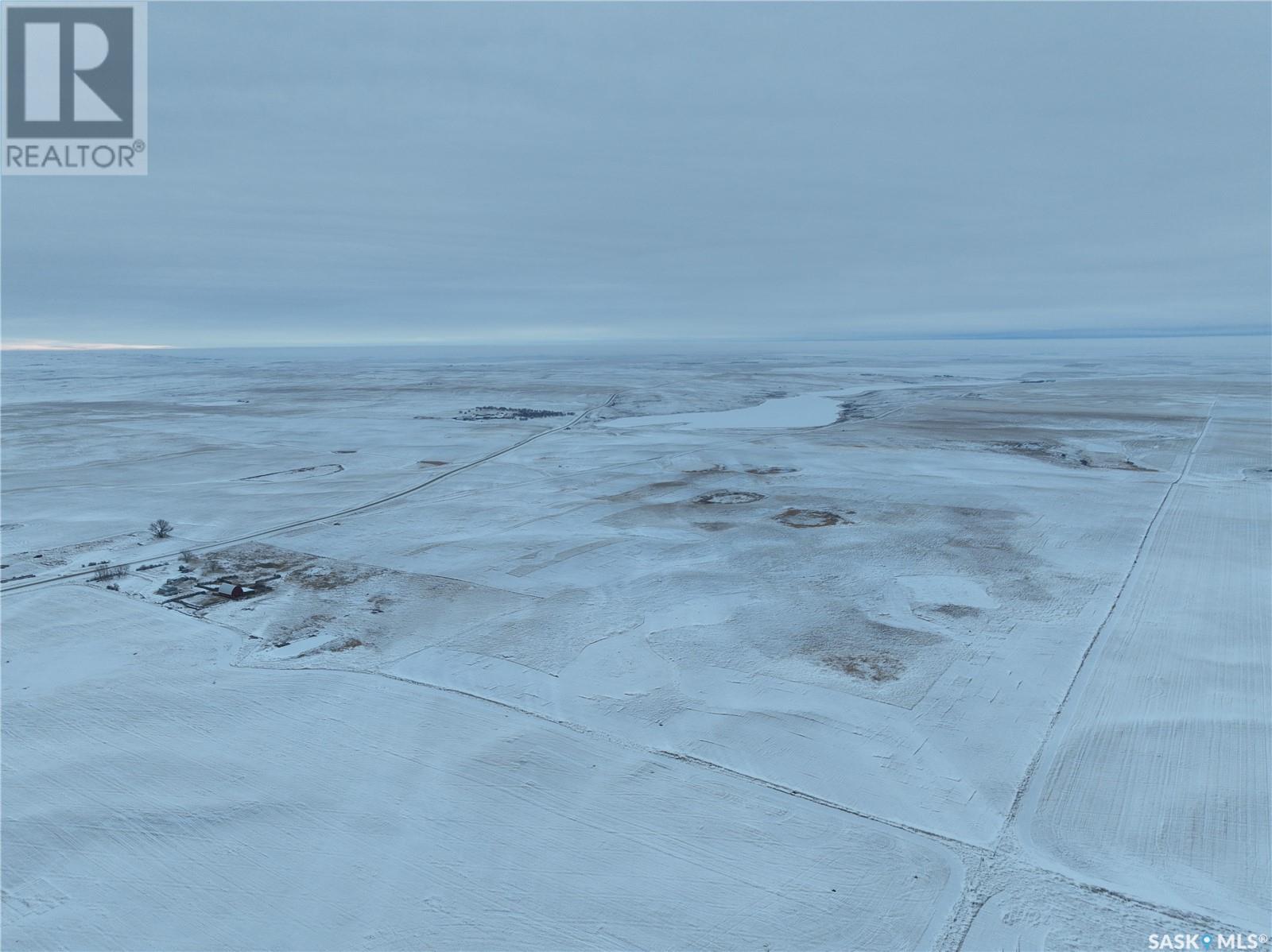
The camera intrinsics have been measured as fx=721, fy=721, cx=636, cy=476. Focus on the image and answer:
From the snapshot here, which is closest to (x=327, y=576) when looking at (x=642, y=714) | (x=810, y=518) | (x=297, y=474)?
(x=642, y=714)

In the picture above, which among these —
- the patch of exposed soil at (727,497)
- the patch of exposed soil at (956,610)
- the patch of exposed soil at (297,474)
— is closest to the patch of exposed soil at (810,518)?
the patch of exposed soil at (727,497)

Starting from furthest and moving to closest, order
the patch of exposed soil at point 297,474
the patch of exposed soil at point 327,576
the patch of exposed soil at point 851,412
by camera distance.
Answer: the patch of exposed soil at point 851,412 < the patch of exposed soil at point 297,474 < the patch of exposed soil at point 327,576

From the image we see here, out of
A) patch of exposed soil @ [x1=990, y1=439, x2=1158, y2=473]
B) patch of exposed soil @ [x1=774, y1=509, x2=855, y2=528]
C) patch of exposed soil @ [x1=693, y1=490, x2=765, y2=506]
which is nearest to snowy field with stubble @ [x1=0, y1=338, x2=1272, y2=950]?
patch of exposed soil @ [x1=774, y1=509, x2=855, y2=528]

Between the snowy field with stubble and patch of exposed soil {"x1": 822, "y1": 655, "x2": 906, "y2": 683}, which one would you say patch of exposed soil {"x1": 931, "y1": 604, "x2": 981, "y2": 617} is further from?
patch of exposed soil {"x1": 822, "y1": 655, "x2": 906, "y2": 683}

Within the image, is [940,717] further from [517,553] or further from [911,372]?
[911,372]

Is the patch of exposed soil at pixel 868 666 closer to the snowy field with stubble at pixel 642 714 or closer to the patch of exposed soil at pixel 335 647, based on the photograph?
the snowy field with stubble at pixel 642 714
